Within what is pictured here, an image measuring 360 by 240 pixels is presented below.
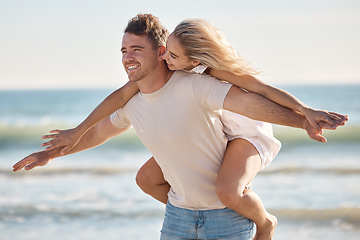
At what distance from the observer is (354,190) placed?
8.79 m

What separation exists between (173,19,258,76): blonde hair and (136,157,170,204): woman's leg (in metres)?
0.90

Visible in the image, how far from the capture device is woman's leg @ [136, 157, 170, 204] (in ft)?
12.0

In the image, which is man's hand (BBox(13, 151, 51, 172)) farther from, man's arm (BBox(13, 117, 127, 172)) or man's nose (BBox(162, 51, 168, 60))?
man's nose (BBox(162, 51, 168, 60))

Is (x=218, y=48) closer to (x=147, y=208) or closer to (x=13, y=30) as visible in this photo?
(x=147, y=208)

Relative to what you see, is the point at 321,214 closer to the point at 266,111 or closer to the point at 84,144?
the point at 84,144

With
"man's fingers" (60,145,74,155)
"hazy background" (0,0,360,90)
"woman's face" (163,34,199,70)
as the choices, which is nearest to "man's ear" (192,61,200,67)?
"woman's face" (163,34,199,70)

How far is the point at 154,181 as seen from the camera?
3662 mm

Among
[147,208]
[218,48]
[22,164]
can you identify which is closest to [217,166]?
[218,48]

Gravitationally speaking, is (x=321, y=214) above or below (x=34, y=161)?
below

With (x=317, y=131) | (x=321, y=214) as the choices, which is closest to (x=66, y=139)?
(x=317, y=131)

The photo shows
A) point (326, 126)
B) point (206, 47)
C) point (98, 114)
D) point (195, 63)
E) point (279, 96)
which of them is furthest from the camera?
point (98, 114)

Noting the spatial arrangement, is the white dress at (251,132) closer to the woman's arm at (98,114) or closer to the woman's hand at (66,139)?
the woman's arm at (98,114)

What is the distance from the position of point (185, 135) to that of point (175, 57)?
1.44 feet

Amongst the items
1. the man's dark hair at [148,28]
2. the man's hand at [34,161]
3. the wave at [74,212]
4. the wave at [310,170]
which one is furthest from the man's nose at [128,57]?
the wave at [310,170]
